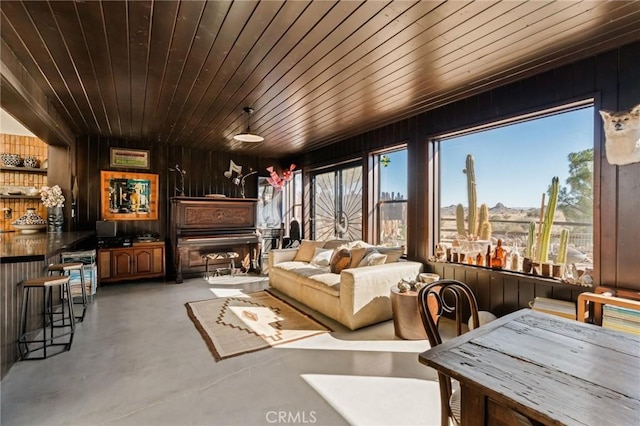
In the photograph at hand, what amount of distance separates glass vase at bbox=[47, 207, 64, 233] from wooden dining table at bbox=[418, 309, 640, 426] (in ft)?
Answer: 16.9

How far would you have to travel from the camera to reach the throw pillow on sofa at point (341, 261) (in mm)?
3830

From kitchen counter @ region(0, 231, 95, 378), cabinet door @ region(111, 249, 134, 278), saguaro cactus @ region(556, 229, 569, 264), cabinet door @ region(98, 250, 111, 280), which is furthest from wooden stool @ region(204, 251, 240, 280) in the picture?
saguaro cactus @ region(556, 229, 569, 264)

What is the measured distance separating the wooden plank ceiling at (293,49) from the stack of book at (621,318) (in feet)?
6.62

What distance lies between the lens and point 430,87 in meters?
3.08

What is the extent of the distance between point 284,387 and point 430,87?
3.11m

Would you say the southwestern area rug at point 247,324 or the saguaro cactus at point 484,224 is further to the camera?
the saguaro cactus at point 484,224

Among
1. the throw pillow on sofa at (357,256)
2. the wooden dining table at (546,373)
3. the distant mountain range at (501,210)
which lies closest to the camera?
the wooden dining table at (546,373)

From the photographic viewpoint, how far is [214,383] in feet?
7.17

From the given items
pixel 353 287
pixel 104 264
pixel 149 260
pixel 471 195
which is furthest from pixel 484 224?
pixel 104 264

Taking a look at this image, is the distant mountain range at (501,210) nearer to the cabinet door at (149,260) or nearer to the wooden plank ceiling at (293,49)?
the wooden plank ceiling at (293,49)

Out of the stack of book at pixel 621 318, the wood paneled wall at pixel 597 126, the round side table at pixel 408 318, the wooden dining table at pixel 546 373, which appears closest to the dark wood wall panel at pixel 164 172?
the wood paneled wall at pixel 597 126

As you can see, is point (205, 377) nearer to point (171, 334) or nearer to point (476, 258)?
point (171, 334)

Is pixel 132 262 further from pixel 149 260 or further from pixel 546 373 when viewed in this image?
pixel 546 373

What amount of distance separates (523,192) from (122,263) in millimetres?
6028
